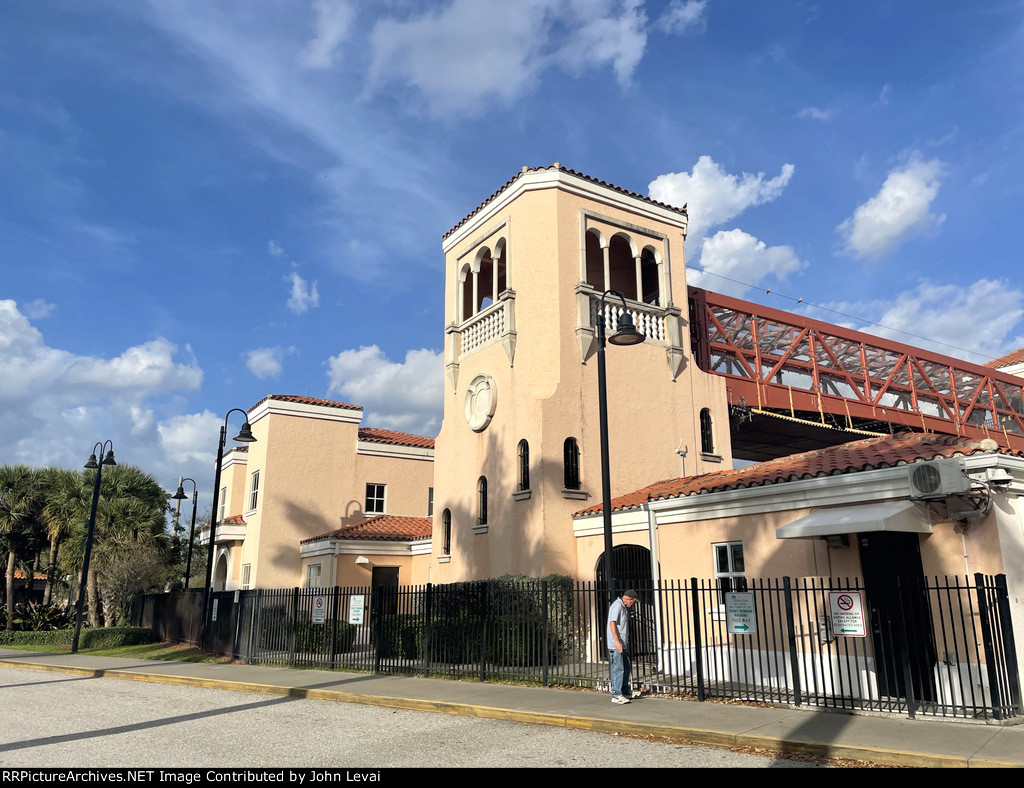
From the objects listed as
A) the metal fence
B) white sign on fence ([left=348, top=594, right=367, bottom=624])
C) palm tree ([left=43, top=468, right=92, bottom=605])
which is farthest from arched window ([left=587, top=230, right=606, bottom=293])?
palm tree ([left=43, top=468, right=92, bottom=605])

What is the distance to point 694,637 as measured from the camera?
1301 cm

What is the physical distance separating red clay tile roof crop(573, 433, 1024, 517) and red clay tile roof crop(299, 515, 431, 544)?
1208cm

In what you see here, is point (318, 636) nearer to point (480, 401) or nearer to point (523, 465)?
point (523, 465)

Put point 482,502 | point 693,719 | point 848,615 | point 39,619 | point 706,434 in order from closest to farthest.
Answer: point 693,719
point 848,615
point 482,502
point 706,434
point 39,619

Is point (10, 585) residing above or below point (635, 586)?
above

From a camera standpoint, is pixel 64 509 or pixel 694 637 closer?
pixel 694 637

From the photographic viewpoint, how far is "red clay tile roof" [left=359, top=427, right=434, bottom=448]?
32.1 m

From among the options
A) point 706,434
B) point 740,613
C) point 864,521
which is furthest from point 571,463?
point 864,521

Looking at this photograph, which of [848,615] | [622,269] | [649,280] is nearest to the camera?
[848,615]

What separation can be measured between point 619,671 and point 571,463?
26.9ft

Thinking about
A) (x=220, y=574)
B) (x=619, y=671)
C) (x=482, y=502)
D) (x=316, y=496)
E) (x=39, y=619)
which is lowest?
(x=619, y=671)

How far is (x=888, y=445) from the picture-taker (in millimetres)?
13953

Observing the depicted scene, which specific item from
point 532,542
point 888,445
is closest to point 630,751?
point 888,445

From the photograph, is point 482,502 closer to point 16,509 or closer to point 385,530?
point 385,530
